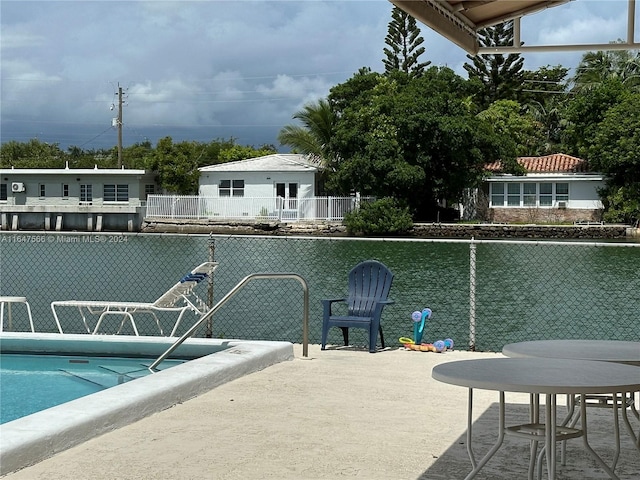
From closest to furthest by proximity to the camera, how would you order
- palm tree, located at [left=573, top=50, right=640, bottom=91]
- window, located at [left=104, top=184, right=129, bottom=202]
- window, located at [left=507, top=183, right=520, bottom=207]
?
window, located at [left=507, top=183, right=520, bottom=207] → window, located at [left=104, top=184, right=129, bottom=202] → palm tree, located at [left=573, top=50, right=640, bottom=91]

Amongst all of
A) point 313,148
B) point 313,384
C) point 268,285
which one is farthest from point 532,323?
point 313,148

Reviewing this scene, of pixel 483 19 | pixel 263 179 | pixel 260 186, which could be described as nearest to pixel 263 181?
pixel 263 179

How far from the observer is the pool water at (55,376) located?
8500mm

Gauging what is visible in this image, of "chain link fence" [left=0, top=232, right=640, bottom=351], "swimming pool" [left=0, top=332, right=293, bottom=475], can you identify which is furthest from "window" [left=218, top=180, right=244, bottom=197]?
"swimming pool" [left=0, top=332, right=293, bottom=475]

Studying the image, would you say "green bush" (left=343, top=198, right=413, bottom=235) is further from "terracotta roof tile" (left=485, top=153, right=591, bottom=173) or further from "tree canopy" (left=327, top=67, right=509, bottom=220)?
"terracotta roof tile" (left=485, top=153, right=591, bottom=173)

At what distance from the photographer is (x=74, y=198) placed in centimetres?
5462

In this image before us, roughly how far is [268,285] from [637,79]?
134ft

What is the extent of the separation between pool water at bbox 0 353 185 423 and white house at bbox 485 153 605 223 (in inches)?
1516

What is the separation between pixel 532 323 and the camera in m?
15.2

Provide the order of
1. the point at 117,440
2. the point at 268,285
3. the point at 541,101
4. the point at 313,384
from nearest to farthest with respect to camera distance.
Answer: the point at 117,440 → the point at 313,384 → the point at 268,285 → the point at 541,101

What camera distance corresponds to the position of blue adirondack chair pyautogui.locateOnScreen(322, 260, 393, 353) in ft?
29.1

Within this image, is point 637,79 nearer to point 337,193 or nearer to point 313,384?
point 337,193

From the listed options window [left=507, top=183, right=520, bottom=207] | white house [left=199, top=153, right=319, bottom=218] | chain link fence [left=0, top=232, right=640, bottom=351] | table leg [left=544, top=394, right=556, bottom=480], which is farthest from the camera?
white house [left=199, top=153, right=319, bottom=218]

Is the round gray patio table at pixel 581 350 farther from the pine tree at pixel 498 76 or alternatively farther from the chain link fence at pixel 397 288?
the pine tree at pixel 498 76
